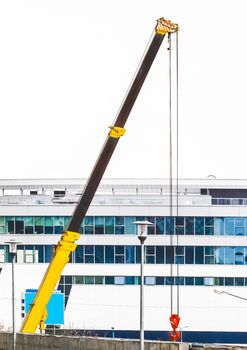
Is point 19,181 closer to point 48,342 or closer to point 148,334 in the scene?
point 148,334

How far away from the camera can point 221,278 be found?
89.8m

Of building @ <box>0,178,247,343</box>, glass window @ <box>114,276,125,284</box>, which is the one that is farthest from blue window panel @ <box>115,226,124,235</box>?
glass window @ <box>114,276,125,284</box>

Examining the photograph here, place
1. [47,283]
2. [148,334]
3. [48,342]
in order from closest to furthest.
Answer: [48,342], [47,283], [148,334]

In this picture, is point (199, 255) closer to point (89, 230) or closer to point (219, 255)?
point (219, 255)

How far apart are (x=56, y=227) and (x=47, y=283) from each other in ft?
106

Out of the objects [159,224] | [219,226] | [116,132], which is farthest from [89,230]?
[116,132]

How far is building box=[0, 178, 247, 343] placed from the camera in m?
88.8

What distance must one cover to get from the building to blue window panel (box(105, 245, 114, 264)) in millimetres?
66

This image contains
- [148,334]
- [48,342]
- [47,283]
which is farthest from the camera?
[148,334]

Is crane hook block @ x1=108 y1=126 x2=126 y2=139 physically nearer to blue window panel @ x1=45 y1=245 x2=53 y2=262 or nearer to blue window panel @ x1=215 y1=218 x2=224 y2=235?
blue window panel @ x1=215 y1=218 x2=224 y2=235

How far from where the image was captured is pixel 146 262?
293 feet

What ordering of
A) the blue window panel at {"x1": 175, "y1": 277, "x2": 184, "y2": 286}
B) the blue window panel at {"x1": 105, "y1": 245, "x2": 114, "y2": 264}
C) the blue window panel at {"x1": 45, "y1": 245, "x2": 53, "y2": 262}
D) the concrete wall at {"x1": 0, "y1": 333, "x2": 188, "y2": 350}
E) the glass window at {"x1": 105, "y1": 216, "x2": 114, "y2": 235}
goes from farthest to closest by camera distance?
the blue window panel at {"x1": 45, "y1": 245, "x2": 53, "y2": 262} < the blue window panel at {"x1": 105, "y1": 245, "x2": 114, "y2": 264} < the glass window at {"x1": 105, "y1": 216, "x2": 114, "y2": 235} < the blue window panel at {"x1": 175, "y1": 277, "x2": 184, "y2": 286} < the concrete wall at {"x1": 0, "y1": 333, "x2": 188, "y2": 350}

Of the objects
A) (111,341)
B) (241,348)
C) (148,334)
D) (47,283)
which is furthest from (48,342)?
(148,334)

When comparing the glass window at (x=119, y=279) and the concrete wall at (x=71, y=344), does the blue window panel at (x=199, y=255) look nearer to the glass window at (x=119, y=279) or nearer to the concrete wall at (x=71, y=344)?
the glass window at (x=119, y=279)
